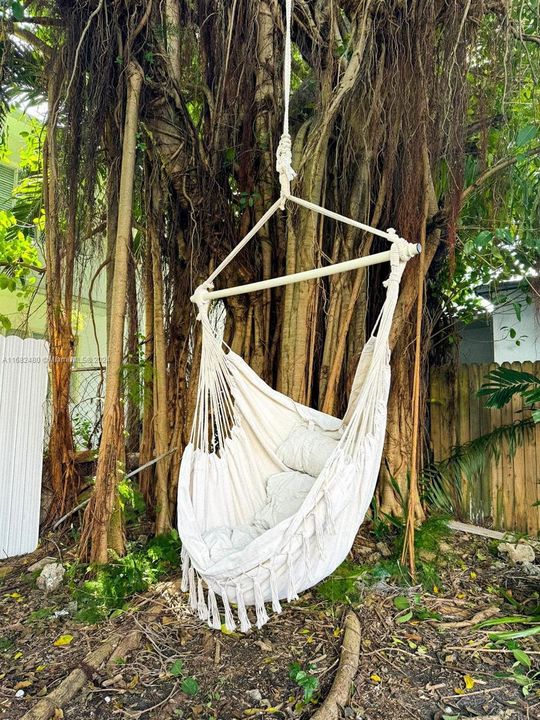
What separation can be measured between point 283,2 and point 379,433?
77.3 inches

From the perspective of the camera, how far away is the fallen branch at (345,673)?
1289 mm

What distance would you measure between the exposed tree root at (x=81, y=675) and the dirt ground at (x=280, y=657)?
0.06ft

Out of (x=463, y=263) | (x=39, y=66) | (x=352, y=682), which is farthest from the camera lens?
(x=463, y=263)

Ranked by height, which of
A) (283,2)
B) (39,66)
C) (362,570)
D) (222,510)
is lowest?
(362,570)

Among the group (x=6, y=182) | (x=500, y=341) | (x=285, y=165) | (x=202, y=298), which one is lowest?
(x=202, y=298)

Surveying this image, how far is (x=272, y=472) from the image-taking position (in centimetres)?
195

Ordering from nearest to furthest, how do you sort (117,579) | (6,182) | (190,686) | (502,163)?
(190,686), (117,579), (502,163), (6,182)

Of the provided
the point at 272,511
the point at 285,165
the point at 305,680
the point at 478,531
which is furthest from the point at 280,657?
the point at 285,165

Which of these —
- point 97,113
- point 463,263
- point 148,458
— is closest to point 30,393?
point 148,458

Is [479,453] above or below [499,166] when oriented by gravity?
below

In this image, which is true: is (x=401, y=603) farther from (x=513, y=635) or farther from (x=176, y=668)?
(x=176, y=668)

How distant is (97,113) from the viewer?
2182mm

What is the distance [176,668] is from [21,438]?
130 cm

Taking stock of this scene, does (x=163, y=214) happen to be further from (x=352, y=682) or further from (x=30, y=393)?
(x=352, y=682)
